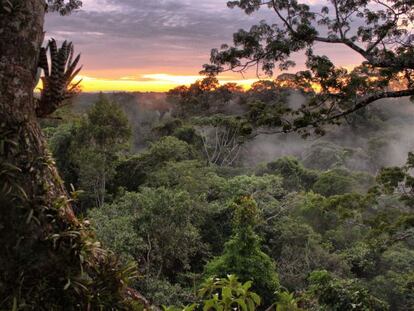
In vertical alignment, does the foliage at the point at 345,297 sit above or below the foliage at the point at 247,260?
above

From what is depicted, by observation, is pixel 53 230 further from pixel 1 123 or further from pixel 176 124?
pixel 176 124

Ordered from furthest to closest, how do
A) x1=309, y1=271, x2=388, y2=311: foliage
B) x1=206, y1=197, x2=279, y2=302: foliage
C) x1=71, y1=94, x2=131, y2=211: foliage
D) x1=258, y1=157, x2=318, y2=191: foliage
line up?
1. x1=258, y1=157, x2=318, y2=191: foliage
2. x1=71, y1=94, x2=131, y2=211: foliage
3. x1=206, y1=197, x2=279, y2=302: foliage
4. x1=309, y1=271, x2=388, y2=311: foliage

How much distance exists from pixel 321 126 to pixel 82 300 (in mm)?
6912

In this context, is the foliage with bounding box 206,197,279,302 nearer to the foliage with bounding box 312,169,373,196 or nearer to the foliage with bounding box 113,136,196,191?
the foliage with bounding box 113,136,196,191

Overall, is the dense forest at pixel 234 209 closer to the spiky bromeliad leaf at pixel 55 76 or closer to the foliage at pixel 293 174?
the foliage at pixel 293 174

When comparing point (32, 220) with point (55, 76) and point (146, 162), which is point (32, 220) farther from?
point (146, 162)

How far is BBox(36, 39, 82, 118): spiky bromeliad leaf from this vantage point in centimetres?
240

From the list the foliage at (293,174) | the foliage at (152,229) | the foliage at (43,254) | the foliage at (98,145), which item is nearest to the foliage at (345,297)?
the foliage at (43,254)

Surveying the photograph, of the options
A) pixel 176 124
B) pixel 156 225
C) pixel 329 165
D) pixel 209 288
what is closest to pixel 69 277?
pixel 209 288

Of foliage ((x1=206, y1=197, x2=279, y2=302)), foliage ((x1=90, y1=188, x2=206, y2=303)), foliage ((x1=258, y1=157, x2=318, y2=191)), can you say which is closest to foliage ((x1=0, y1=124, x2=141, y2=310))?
foliage ((x1=90, y1=188, x2=206, y2=303))

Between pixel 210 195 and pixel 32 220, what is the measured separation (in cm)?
2032

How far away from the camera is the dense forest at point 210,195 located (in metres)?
1.97

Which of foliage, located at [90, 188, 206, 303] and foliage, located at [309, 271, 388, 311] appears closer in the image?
foliage, located at [309, 271, 388, 311]

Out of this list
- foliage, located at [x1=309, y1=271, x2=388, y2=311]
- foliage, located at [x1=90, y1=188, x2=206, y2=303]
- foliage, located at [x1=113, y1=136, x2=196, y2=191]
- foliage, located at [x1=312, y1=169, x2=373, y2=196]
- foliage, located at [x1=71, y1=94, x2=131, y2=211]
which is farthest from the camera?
foliage, located at [x1=312, y1=169, x2=373, y2=196]
